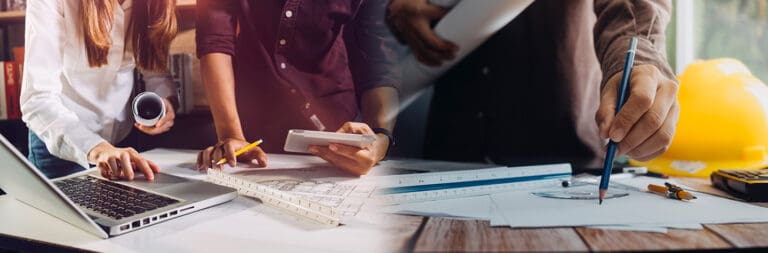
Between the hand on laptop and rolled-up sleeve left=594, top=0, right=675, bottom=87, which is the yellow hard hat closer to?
rolled-up sleeve left=594, top=0, right=675, bottom=87

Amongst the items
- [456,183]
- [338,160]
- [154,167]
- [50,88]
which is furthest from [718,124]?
[50,88]

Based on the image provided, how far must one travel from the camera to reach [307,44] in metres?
0.49

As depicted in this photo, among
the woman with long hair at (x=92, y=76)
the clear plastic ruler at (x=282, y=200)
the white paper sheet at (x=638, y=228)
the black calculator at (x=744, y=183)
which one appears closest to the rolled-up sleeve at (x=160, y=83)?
the woman with long hair at (x=92, y=76)

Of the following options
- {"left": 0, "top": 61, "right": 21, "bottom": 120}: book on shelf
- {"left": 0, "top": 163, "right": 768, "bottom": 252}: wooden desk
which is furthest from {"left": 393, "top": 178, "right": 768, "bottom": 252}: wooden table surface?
{"left": 0, "top": 61, "right": 21, "bottom": 120}: book on shelf

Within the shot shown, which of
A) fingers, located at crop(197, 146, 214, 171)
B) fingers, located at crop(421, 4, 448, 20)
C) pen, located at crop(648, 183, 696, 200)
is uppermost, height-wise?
fingers, located at crop(421, 4, 448, 20)

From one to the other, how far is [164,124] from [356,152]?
0.83ft

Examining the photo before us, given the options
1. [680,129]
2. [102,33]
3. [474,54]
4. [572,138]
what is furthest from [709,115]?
[102,33]

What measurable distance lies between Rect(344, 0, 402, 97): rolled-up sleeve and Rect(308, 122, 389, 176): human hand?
4 centimetres

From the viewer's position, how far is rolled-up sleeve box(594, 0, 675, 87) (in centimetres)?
56

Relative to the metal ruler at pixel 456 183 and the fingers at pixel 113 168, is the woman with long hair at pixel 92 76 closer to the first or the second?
the fingers at pixel 113 168

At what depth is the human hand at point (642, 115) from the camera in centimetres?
47

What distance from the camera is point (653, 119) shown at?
48cm

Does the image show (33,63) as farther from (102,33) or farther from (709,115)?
(709,115)

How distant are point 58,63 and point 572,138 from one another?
29.8 inches
